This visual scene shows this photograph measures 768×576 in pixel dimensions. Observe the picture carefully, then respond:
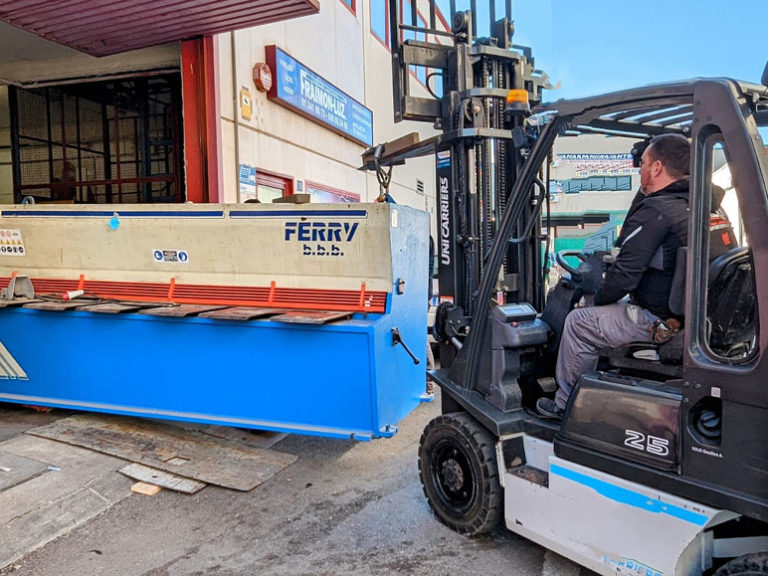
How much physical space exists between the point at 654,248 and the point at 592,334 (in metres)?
0.54

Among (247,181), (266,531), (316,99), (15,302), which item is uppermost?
(316,99)

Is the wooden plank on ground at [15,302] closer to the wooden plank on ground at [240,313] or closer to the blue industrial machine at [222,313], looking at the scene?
the blue industrial machine at [222,313]

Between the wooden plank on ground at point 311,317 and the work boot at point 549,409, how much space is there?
1.61 meters

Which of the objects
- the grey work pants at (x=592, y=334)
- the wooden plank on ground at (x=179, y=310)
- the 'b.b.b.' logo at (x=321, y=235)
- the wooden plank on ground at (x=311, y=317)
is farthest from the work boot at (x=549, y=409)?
the wooden plank on ground at (x=179, y=310)

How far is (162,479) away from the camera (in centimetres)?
436

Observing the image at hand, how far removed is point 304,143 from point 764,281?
907 cm

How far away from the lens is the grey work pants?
9.48 feet

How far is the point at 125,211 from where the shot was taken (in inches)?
203

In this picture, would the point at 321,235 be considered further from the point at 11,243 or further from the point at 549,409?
the point at 11,243

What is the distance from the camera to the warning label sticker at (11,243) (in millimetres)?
5559

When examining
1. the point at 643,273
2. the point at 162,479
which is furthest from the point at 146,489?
the point at 643,273

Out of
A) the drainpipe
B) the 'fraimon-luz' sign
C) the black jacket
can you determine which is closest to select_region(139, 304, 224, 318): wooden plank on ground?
the black jacket

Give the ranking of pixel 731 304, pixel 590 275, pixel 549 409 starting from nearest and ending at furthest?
1. pixel 731 304
2. pixel 549 409
3. pixel 590 275

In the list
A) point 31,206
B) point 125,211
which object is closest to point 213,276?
point 125,211
